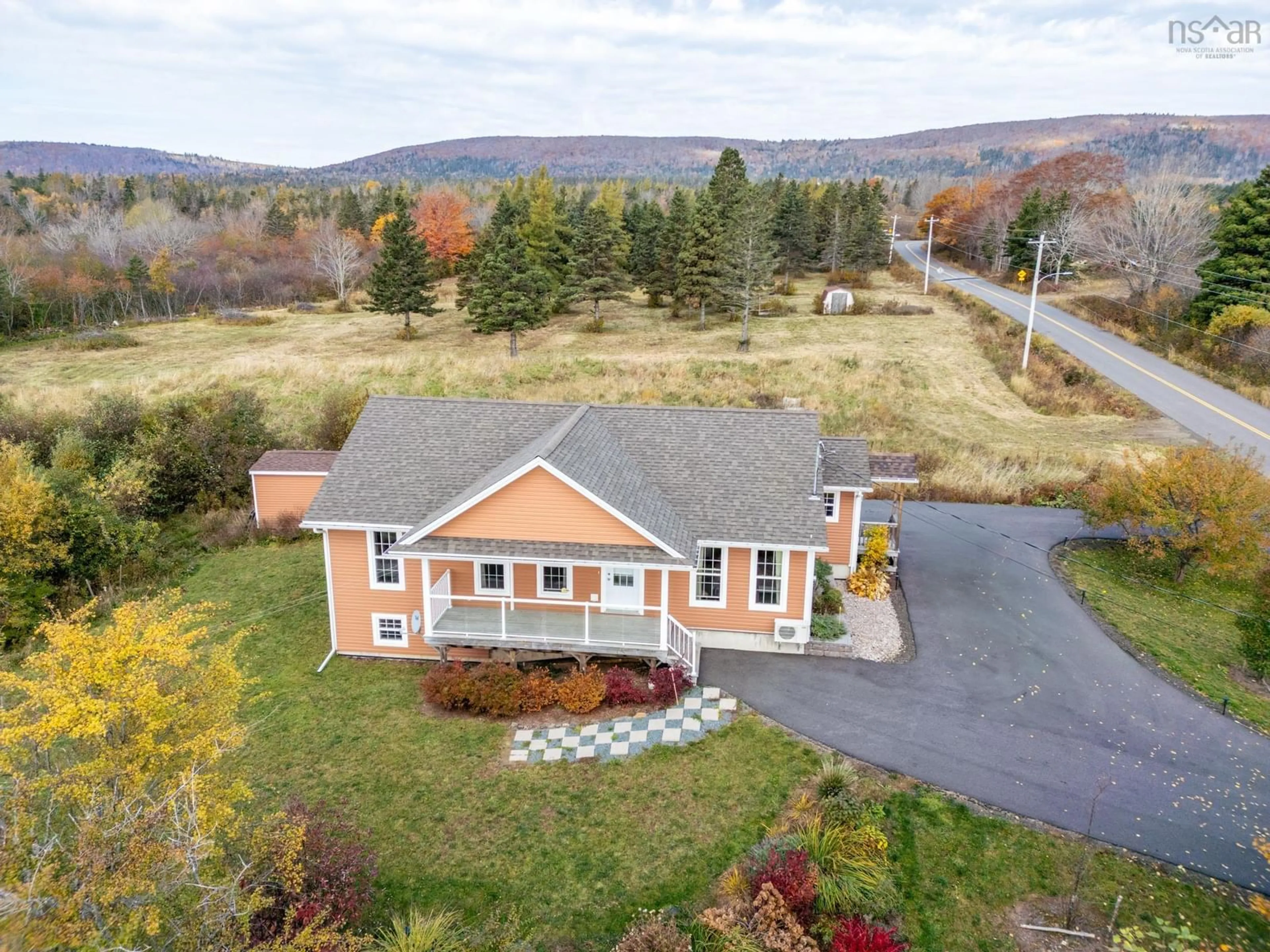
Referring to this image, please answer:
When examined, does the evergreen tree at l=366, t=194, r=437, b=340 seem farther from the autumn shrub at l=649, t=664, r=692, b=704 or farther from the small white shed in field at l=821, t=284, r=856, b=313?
the autumn shrub at l=649, t=664, r=692, b=704

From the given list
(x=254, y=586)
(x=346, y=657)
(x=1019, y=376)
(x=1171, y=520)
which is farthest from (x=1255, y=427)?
(x=254, y=586)

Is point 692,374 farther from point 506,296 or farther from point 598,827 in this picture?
point 598,827

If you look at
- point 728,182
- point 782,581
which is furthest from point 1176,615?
point 728,182

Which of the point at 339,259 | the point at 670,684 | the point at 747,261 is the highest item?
the point at 339,259

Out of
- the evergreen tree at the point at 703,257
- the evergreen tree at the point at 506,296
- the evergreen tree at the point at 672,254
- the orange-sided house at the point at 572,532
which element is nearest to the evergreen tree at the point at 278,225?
the evergreen tree at the point at 672,254

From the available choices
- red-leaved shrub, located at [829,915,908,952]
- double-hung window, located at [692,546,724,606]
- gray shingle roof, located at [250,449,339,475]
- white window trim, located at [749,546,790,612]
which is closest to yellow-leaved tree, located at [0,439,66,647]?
gray shingle roof, located at [250,449,339,475]

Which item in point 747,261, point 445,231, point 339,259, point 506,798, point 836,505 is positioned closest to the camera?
point 506,798

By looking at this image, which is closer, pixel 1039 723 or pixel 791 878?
pixel 791 878
